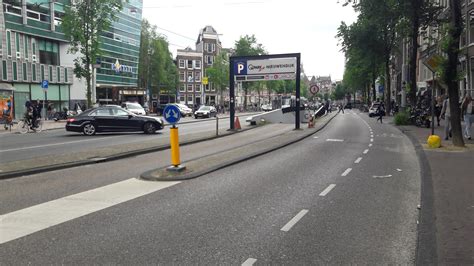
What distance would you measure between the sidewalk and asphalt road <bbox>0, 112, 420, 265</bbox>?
0.20 m

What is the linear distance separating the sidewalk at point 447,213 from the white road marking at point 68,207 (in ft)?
14.4

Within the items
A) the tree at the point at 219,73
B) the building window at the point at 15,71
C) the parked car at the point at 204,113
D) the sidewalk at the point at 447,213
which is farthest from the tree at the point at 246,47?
the sidewalk at the point at 447,213

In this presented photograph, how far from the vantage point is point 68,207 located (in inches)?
258

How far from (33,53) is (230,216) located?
42.8 meters

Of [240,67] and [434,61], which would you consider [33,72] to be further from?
[434,61]

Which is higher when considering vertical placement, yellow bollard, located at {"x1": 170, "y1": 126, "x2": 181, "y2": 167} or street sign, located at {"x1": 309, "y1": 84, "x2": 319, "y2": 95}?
street sign, located at {"x1": 309, "y1": 84, "x2": 319, "y2": 95}

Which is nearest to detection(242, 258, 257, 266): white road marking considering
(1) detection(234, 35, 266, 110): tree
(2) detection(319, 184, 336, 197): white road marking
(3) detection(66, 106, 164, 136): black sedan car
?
(2) detection(319, 184, 336, 197): white road marking

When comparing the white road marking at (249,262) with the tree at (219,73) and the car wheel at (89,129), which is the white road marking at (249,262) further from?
the tree at (219,73)

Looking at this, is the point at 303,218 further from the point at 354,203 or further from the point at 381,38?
the point at 381,38

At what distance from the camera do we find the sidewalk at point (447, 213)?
4.51 m

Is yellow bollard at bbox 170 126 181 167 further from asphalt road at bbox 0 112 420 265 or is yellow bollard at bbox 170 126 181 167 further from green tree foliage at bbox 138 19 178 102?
green tree foliage at bbox 138 19 178 102

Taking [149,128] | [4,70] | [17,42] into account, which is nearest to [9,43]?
[17,42]

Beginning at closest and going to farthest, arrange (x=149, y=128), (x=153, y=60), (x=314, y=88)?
(x=149, y=128) → (x=314, y=88) → (x=153, y=60)

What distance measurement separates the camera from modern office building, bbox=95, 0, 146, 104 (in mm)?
61250
